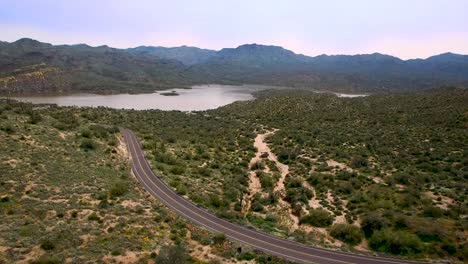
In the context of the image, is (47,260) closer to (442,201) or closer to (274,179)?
(274,179)

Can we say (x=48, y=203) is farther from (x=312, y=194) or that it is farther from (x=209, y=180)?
(x=312, y=194)

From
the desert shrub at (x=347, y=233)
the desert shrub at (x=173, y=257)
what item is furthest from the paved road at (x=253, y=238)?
the desert shrub at (x=173, y=257)

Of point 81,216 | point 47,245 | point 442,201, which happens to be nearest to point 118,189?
point 81,216

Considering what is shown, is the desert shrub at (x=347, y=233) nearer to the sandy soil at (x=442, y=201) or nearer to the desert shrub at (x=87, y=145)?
the sandy soil at (x=442, y=201)

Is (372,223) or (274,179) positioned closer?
(372,223)

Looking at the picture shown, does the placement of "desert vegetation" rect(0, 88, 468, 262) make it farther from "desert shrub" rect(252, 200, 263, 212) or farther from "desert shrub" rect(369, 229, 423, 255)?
"desert shrub" rect(252, 200, 263, 212)

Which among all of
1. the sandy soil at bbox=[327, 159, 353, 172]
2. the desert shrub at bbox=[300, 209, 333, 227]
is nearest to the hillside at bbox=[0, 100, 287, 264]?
the desert shrub at bbox=[300, 209, 333, 227]
